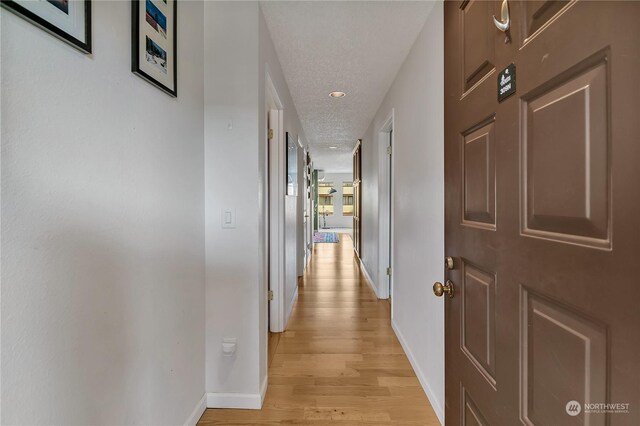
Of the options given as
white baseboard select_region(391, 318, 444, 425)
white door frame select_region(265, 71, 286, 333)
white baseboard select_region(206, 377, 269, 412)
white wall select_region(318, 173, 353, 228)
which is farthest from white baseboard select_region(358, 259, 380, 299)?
white wall select_region(318, 173, 353, 228)

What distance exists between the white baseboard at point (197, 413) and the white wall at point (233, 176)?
15 centimetres

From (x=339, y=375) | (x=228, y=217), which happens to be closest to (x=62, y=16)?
(x=228, y=217)

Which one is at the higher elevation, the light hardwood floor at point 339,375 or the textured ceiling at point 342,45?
the textured ceiling at point 342,45

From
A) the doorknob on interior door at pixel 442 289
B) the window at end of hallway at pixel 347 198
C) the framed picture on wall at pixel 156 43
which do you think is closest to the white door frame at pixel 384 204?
the doorknob on interior door at pixel 442 289

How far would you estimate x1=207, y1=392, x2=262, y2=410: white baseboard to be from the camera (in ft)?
5.45

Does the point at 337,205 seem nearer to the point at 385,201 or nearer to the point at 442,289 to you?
the point at 385,201

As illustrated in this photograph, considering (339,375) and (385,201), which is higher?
(385,201)

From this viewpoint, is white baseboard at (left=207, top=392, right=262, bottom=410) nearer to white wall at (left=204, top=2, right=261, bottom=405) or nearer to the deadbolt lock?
white wall at (left=204, top=2, right=261, bottom=405)

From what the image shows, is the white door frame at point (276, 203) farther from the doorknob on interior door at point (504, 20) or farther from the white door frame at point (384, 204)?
the doorknob on interior door at point (504, 20)

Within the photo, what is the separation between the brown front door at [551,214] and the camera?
45 cm

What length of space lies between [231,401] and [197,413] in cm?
19

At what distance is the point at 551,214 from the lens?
0.58m

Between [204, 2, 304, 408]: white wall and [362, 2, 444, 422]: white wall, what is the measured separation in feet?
3.35

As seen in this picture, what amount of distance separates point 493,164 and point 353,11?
1482 millimetres
